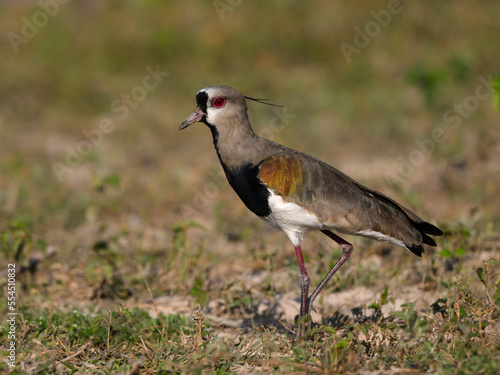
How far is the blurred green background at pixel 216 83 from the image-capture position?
6.70m

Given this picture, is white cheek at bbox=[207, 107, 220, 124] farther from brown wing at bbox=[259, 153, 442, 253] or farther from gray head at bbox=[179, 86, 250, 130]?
brown wing at bbox=[259, 153, 442, 253]

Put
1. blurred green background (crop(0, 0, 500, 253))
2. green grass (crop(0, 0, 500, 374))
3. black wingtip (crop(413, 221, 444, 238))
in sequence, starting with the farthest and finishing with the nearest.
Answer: blurred green background (crop(0, 0, 500, 253)) < black wingtip (crop(413, 221, 444, 238)) < green grass (crop(0, 0, 500, 374))

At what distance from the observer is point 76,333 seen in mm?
3785

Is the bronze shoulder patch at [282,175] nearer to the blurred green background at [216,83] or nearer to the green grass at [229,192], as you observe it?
the green grass at [229,192]

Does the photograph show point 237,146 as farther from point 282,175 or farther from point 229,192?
point 229,192

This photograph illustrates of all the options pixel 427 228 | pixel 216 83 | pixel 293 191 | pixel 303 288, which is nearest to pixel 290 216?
pixel 293 191

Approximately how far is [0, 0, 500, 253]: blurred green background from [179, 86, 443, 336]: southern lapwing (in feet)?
5.34

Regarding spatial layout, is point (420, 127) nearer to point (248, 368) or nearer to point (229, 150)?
point (229, 150)

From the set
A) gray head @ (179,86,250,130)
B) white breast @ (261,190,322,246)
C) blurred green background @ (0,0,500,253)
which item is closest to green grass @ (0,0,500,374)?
blurred green background @ (0,0,500,253)

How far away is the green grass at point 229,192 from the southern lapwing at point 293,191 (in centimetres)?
46

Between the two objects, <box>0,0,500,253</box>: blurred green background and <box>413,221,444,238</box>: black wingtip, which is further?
<box>0,0,500,253</box>: blurred green background

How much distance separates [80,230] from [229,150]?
9.48ft

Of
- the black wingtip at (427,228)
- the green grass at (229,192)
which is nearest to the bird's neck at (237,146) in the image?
the green grass at (229,192)

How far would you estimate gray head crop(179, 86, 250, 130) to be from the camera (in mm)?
3756
